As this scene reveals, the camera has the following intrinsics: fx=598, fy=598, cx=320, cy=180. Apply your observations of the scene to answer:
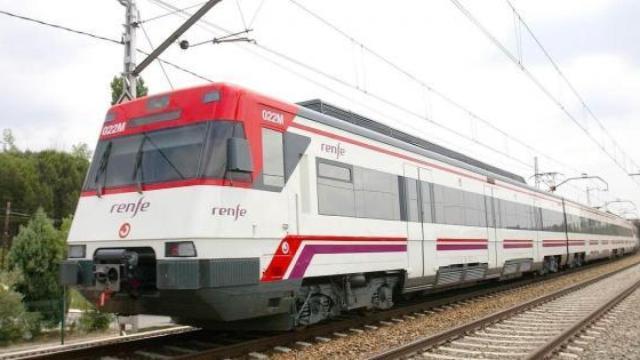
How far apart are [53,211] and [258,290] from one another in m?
60.3

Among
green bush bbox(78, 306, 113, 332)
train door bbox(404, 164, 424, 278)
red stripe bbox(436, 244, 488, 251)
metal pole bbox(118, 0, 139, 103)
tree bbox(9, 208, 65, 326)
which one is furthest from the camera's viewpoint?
tree bbox(9, 208, 65, 326)

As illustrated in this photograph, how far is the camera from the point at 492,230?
1524 cm

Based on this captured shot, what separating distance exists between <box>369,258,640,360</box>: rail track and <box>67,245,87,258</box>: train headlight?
13.2 feet

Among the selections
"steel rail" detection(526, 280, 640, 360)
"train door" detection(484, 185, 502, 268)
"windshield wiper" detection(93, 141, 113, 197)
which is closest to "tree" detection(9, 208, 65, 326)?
"windshield wiper" detection(93, 141, 113, 197)

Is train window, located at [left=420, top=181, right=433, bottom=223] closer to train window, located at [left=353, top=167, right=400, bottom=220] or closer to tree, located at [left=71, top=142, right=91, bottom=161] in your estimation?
train window, located at [left=353, top=167, right=400, bottom=220]

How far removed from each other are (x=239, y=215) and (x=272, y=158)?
101 cm

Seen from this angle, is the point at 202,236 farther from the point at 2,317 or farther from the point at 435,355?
the point at 2,317

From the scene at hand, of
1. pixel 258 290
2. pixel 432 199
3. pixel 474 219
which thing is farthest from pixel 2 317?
pixel 474 219

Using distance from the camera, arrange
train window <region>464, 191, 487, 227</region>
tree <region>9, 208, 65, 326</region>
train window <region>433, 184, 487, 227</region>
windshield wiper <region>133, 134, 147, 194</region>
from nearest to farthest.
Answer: windshield wiper <region>133, 134, 147, 194</region> → train window <region>433, 184, 487, 227</region> → train window <region>464, 191, 487, 227</region> → tree <region>9, 208, 65, 326</region>

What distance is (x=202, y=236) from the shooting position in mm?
6828

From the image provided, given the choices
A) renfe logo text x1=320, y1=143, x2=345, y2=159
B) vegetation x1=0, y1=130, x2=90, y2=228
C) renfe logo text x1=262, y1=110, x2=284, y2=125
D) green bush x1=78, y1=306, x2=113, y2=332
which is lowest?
green bush x1=78, y1=306, x2=113, y2=332

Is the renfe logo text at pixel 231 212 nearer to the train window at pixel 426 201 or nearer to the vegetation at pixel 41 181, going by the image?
the train window at pixel 426 201

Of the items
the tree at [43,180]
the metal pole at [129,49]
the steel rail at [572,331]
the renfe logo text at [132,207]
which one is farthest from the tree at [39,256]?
the tree at [43,180]

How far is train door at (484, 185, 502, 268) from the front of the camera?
14.9m
